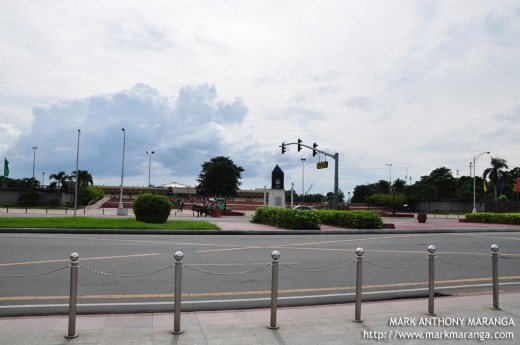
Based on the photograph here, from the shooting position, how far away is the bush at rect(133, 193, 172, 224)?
27.2 m

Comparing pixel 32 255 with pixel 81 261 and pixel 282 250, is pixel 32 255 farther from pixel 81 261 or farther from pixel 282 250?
pixel 282 250

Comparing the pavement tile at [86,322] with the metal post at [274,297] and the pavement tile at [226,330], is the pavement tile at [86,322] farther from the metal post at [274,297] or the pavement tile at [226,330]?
the metal post at [274,297]

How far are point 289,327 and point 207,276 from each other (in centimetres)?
415

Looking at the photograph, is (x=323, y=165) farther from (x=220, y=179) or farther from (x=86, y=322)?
(x=220, y=179)

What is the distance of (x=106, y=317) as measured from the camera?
6906mm

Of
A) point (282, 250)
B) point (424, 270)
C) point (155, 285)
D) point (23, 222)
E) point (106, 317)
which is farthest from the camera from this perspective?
point (23, 222)

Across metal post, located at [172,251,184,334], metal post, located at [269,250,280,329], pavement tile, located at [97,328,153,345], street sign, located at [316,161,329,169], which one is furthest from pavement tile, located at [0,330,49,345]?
street sign, located at [316,161,329,169]

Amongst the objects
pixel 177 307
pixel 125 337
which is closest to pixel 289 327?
pixel 177 307

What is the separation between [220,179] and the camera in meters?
83.2

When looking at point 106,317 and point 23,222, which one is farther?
point 23,222

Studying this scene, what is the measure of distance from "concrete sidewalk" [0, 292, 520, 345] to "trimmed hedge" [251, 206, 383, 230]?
62.8ft

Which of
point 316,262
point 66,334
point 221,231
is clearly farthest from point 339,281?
point 221,231

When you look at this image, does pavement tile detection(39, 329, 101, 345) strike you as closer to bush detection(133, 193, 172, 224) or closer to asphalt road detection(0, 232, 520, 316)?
asphalt road detection(0, 232, 520, 316)

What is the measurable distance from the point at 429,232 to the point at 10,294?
84.0 feet
